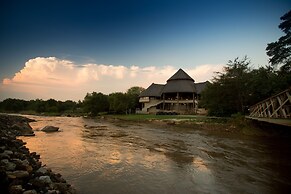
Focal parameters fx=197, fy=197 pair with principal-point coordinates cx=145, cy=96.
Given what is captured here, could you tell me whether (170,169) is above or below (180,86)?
below

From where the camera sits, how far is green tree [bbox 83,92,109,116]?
59.6 meters

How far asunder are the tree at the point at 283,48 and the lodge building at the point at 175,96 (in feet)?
75.5

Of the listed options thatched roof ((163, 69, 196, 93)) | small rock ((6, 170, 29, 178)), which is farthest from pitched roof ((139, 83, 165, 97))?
small rock ((6, 170, 29, 178))

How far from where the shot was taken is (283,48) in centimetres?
2402

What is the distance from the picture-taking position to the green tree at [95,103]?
59.6 meters

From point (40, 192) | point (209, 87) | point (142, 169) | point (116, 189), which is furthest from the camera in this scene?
point (209, 87)

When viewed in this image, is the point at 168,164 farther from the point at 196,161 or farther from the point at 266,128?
the point at 266,128

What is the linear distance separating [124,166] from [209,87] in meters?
24.4

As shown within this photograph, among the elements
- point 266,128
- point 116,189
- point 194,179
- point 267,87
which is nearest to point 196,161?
point 194,179

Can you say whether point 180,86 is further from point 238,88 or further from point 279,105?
point 279,105

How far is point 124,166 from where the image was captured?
9.97 meters

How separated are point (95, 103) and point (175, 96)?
24.4 meters

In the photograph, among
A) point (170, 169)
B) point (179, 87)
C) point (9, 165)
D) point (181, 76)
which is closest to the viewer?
point (9, 165)

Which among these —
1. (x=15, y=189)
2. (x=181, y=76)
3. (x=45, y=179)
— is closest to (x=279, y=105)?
(x=45, y=179)
